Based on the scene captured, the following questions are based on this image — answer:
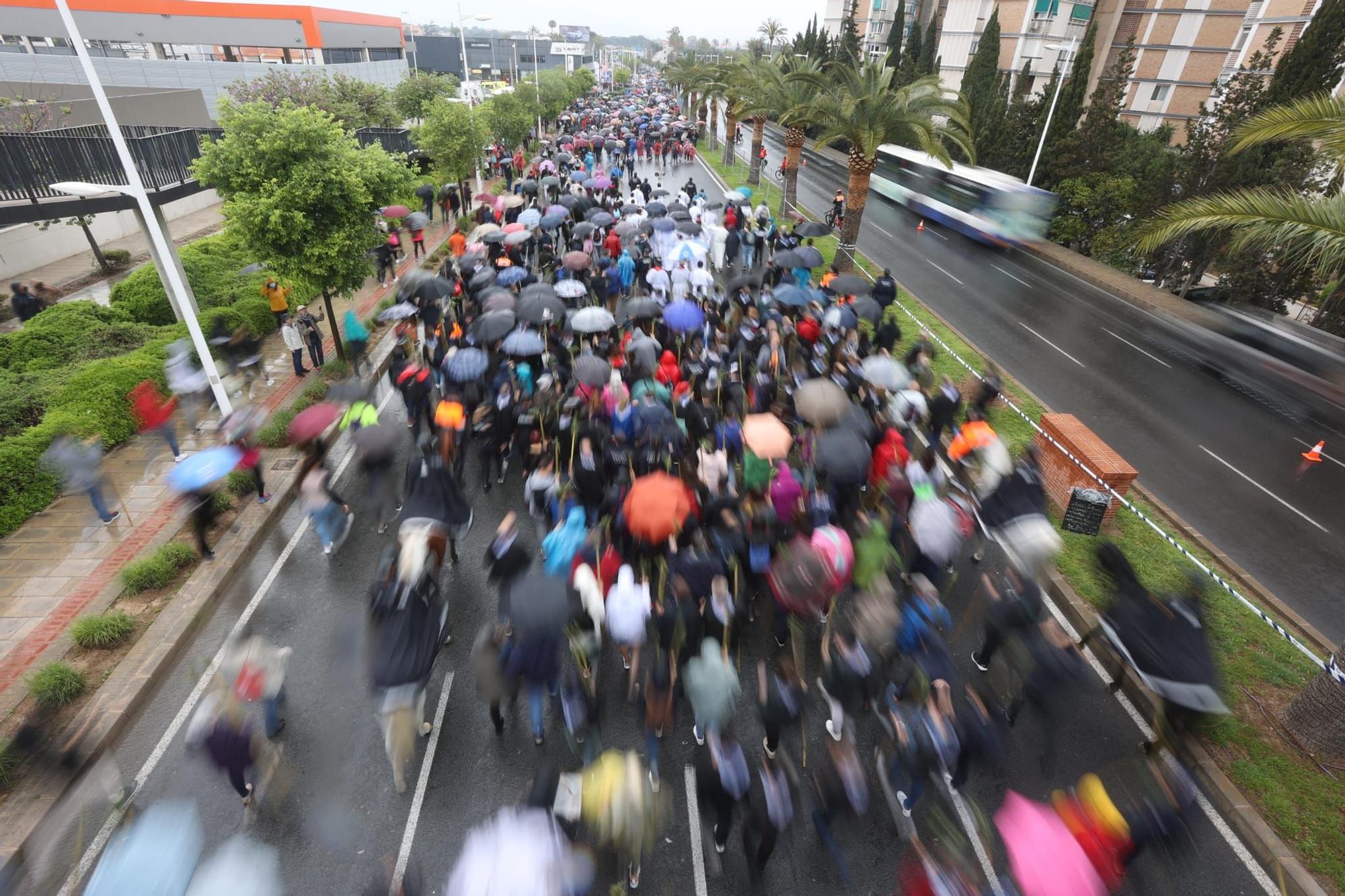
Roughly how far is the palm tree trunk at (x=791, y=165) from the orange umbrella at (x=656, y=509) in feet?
74.5

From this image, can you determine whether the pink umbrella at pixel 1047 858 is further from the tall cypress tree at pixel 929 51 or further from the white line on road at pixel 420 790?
the tall cypress tree at pixel 929 51

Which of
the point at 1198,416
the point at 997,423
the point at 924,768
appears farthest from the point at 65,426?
the point at 1198,416

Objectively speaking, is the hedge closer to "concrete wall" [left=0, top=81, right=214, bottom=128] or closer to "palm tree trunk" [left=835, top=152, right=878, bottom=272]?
"concrete wall" [left=0, top=81, right=214, bottom=128]

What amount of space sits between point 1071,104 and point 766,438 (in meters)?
29.4

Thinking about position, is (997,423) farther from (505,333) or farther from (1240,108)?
(1240,108)

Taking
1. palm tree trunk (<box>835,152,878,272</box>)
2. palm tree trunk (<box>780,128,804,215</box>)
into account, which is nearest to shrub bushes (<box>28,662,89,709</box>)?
palm tree trunk (<box>835,152,878,272</box>)

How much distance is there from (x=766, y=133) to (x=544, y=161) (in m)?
41.1

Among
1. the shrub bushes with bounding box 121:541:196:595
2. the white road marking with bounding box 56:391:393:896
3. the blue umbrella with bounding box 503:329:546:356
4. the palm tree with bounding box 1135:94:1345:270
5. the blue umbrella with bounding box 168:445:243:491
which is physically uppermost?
the palm tree with bounding box 1135:94:1345:270

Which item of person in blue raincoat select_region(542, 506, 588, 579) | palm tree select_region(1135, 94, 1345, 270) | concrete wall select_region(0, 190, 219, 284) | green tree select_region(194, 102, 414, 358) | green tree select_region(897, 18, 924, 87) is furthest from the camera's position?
green tree select_region(897, 18, 924, 87)

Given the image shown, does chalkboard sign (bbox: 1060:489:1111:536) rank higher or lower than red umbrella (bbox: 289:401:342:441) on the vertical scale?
lower

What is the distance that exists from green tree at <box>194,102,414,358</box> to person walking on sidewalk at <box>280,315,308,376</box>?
1010 mm

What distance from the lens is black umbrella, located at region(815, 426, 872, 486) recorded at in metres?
7.95

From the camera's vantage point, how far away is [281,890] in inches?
218

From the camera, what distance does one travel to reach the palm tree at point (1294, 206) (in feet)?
21.5
